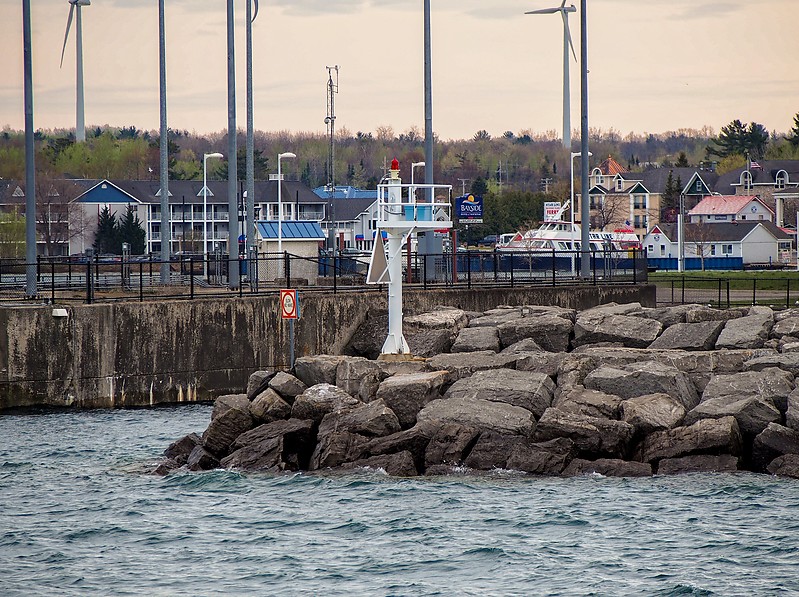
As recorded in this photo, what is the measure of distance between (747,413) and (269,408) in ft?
27.6

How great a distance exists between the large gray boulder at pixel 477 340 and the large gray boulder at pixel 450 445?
6.74 m

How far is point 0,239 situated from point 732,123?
107 meters

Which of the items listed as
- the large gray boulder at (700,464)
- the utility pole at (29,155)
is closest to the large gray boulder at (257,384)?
the large gray boulder at (700,464)

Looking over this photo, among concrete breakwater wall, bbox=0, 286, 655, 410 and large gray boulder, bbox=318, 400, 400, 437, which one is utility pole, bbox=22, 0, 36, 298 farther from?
large gray boulder, bbox=318, 400, 400, 437

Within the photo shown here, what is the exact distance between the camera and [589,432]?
67.1 feet

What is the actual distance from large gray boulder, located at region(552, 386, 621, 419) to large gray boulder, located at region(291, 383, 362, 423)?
3761mm

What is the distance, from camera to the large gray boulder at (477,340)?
90.6 feet

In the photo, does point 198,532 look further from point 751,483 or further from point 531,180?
point 531,180

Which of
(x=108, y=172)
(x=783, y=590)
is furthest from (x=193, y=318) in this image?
(x=108, y=172)

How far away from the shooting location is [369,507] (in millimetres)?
18688

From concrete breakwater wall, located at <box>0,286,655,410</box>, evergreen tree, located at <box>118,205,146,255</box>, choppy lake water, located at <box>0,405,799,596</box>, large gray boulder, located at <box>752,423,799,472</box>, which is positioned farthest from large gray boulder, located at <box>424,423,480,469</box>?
evergreen tree, located at <box>118,205,146,255</box>

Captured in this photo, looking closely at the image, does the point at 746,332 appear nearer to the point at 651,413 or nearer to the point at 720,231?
the point at 651,413

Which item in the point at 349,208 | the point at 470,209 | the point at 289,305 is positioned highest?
the point at 349,208

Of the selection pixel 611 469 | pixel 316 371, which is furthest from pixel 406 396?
pixel 611 469
